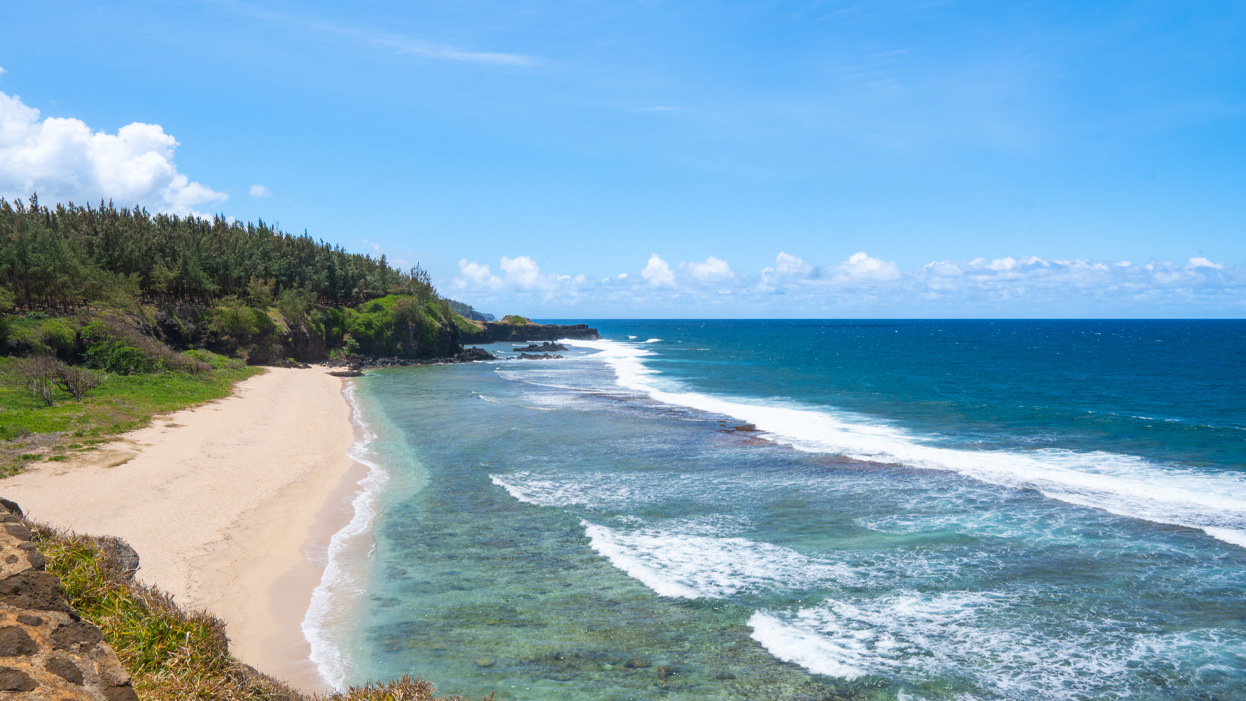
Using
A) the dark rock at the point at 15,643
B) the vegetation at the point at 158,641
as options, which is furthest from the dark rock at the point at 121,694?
the dark rock at the point at 15,643

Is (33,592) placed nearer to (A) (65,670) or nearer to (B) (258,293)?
(A) (65,670)

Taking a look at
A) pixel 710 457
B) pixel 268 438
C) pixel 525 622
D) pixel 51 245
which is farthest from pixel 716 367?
pixel 525 622

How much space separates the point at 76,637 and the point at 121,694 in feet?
2.11

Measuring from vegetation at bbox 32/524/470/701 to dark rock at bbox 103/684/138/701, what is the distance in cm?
38

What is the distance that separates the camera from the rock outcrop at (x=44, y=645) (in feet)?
13.3

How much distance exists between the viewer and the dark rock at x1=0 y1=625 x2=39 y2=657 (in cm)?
414

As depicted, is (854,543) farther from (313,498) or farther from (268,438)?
(268,438)

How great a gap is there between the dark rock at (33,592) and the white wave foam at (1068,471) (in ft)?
67.7

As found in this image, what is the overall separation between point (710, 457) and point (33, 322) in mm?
32454

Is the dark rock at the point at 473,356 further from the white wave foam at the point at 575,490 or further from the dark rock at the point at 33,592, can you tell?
the dark rock at the point at 33,592

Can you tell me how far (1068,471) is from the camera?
20.9 m

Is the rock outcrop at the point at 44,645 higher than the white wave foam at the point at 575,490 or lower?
higher

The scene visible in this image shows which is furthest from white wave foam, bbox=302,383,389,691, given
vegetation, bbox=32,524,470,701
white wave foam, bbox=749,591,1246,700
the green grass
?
the green grass

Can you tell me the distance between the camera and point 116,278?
40.1m
